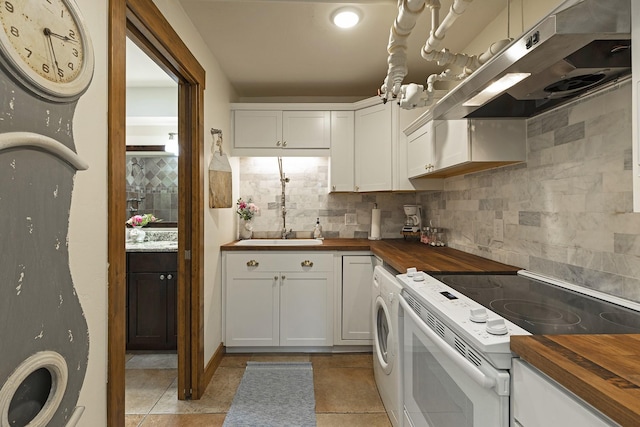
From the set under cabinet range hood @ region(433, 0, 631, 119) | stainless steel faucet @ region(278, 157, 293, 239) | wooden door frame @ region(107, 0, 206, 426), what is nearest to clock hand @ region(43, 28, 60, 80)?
wooden door frame @ region(107, 0, 206, 426)

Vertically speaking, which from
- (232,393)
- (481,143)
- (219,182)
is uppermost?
(481,143)

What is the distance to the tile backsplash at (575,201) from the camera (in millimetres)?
1139

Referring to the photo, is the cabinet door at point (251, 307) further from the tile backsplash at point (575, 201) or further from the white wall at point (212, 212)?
the tile backsplash at point (575, 201)

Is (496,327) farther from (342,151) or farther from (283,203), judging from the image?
(283,203)

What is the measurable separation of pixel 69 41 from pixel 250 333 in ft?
7.58

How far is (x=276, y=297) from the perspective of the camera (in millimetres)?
2604

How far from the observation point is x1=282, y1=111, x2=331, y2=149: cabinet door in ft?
9.57

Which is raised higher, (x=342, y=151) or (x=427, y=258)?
(x=342, y=151)

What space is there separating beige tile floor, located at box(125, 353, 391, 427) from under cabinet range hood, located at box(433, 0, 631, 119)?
6.12 ft

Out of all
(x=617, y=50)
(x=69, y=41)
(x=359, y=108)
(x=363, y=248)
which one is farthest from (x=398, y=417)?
(x=359, y=108)

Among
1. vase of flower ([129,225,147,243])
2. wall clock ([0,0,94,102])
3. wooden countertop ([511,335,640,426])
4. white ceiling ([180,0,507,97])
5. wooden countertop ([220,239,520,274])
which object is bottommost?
wooden countertop ([511,335,640,426])

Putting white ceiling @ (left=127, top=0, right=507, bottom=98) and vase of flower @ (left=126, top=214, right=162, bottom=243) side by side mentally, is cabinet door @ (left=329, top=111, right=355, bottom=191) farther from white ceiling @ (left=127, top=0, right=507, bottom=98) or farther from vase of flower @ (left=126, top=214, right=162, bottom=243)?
vase of flower @ (left=126, top=214, right=162, bottom=243)

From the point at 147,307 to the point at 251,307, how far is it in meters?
0.91

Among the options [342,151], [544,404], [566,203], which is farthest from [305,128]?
[544,404]
